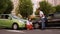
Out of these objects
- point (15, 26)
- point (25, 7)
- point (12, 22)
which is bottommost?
point (15, 26)

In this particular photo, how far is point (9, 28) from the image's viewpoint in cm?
2002

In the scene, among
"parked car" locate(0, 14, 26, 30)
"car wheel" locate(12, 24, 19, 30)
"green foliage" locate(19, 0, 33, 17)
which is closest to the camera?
"parked car" locate(0, 14, 26, 30)

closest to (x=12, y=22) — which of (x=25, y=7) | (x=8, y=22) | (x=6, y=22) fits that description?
(x=8, y=22)

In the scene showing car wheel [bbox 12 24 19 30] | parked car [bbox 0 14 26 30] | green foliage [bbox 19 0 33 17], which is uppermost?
green foliage [bbox 19 0 33 17]

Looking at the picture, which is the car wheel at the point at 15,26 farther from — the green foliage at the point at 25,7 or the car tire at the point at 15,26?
the green foliage at the point at 25,7

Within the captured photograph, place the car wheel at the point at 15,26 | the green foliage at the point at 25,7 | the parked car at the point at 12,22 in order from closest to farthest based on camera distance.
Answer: the parked car at the point at 12,22 < the car wheel at the point at 15,26 < the green foliage at the point at 25,7

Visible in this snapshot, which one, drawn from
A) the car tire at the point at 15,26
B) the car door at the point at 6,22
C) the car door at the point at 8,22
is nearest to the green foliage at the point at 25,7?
the car door at the point at 6,22

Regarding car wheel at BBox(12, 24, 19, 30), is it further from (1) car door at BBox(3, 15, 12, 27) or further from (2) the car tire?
(1) car door at BBox(3, 15, 12, 27)

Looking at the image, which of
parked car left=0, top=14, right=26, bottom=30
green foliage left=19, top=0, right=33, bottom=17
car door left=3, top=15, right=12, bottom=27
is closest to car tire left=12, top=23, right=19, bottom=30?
parked car left=0, top=14, right=26, bottom=30

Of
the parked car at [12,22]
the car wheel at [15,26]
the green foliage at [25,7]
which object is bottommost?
the car wheel at [15,26]

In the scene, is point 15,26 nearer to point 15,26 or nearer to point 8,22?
point 15,26

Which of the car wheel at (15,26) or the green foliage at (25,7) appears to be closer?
the car wheel at (15,26)

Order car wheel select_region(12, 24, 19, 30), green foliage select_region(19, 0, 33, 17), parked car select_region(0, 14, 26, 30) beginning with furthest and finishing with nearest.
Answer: green foliage select_region(19, 0, 33, 17) → car wheel select_region(12, 24, 19, 30) → parked car select_region(0, 14, 26, 30)

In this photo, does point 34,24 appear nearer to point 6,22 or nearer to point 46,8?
point 6,22
